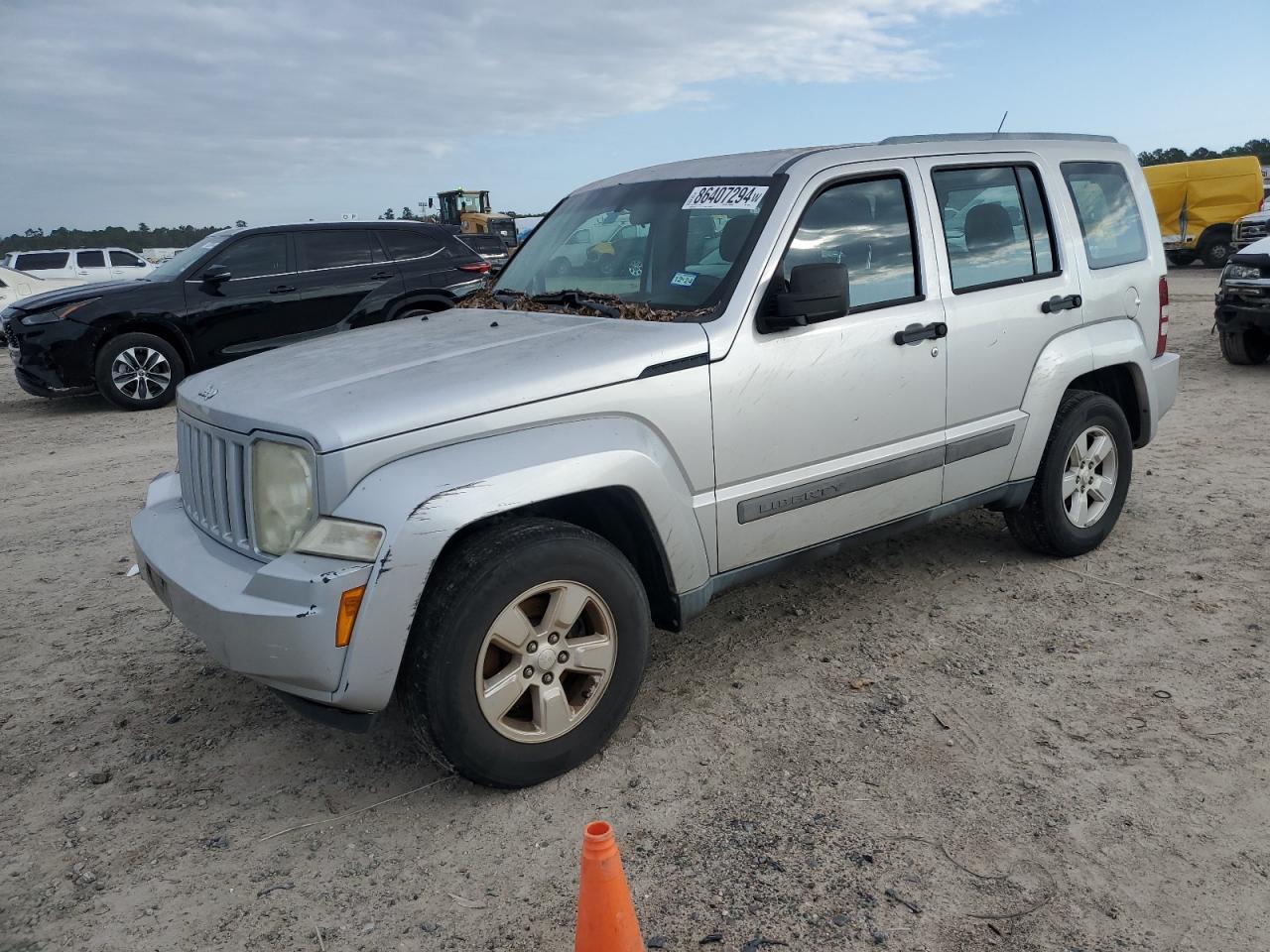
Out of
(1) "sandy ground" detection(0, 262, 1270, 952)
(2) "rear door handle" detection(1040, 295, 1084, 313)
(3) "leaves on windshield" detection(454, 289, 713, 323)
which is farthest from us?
(2) "rear door handle" detection(1040, 295, 1084, 313)

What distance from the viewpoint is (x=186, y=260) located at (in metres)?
10.6

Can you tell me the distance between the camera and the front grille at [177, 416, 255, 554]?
9.91 feet

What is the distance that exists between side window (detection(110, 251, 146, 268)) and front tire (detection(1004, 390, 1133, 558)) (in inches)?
867

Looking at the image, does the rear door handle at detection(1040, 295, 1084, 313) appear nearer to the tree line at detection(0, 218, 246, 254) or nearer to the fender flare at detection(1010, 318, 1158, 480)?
the fender flare at detection(1010, 318, 1158, 480)

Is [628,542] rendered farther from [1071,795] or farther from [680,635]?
[1071,795]

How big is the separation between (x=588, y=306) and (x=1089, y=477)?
2.67 m

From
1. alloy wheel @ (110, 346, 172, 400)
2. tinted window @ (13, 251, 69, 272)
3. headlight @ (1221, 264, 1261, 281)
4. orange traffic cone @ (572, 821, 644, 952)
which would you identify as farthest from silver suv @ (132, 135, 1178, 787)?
tinted window @ (13, 251, 69, 272)

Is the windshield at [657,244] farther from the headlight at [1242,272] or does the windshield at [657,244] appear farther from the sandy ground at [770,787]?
the headlight at [1242,272]

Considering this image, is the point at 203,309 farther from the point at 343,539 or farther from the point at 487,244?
the point at 487,244

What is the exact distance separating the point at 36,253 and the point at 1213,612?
23.5m

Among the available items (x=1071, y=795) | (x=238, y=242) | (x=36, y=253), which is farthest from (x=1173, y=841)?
(x=36, y=253)

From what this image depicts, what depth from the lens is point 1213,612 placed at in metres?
4.25

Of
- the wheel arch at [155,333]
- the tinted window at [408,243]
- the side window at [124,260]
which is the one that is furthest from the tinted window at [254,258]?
the side window at [124,260]

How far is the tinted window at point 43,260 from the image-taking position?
20.9 m
